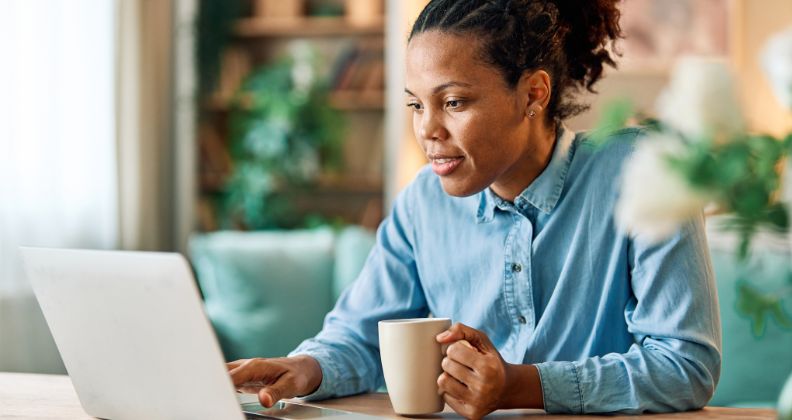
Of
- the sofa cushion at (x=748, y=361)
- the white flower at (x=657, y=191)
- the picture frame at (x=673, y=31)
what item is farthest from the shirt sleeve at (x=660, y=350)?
the picture frame at (x=673, y=31)

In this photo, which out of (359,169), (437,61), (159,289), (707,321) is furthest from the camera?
(359,169)

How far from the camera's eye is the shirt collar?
4.51ft

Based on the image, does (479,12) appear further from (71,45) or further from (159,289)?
(71,45)

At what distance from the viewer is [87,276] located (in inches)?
36.9

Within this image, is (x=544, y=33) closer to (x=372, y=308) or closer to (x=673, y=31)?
(x=372, y=308)

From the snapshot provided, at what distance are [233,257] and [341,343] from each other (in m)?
1.62

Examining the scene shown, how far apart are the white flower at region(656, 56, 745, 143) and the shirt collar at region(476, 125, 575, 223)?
2.48ft

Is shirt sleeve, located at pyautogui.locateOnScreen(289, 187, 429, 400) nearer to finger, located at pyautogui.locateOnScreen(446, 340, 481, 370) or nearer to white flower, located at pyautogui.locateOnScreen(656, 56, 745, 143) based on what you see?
finger, located at pyautogui.locateOnScreen(446, 340, 481, 370)

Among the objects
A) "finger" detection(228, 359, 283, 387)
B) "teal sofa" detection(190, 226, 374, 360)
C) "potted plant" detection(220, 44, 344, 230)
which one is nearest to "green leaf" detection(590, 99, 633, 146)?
"finger" detection(228, 359, 283, 387)

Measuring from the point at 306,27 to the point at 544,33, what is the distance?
3.22 metres

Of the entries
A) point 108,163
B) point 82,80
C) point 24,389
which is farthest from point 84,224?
point 24,389

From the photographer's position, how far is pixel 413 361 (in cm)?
103

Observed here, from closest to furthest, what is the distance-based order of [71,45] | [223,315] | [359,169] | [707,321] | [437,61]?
[707,321] < [437,61] < [223,315] < [71,45] < [359,169]

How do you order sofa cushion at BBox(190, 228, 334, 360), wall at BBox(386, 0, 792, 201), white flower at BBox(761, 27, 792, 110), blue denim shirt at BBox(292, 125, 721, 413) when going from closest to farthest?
white flower at BBox(761, 27, 792, 110) < blue denim shirt at BBox(292, 125, 721, 413) < sofa cushion at BBox(190, 228, 334, 360) < wall at BBox(386, 0, 792, 201)
